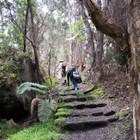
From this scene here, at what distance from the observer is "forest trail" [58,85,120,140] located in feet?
22.6

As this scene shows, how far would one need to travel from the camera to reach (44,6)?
19.2 meters

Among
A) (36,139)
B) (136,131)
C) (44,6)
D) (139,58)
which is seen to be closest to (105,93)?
(36,139)

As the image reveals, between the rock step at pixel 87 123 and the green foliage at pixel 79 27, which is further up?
the green foliage at pixel 79 27

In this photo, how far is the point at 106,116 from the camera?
7922mm

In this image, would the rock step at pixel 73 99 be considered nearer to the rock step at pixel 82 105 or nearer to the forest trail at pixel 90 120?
the forest trail at pixel 90 120

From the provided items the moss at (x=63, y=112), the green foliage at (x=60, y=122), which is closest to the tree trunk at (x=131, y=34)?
the green foliage at (x=60, y=122)

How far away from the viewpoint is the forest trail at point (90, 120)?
22.6 ft

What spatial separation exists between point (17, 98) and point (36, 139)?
3.34 m

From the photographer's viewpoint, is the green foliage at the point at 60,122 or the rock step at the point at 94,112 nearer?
the green foliage at the point at 60,122

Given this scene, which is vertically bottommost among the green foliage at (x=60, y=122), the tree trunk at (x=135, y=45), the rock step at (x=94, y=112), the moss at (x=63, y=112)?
the green foliage at (x=60, y=122)

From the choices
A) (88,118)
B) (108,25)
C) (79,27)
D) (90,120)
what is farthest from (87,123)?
(79,27)

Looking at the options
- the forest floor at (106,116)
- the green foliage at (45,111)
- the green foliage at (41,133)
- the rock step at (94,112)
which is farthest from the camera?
the rock step at (94,112)

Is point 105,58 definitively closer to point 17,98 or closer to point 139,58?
point 17,98

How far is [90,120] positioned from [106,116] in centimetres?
65
